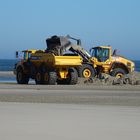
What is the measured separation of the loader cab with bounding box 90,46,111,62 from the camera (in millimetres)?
39312

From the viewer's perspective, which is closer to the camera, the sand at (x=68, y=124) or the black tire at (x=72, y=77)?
the sand at (x=68, y=124)

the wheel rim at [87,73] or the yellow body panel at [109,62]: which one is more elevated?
the yellow body panel at [109,62]

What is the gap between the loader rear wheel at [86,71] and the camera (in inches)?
1487

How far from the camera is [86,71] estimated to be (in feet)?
125

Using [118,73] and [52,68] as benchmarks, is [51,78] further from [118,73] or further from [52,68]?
[118,73]

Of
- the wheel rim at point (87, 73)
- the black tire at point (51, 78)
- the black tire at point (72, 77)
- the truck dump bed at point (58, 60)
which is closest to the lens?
the black tire at point (51, 78)

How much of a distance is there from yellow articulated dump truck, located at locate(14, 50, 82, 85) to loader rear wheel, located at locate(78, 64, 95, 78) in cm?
169

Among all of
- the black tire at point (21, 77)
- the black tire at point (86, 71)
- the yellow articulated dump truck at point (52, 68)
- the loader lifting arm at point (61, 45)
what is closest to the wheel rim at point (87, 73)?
the black tire at point (86, 71)

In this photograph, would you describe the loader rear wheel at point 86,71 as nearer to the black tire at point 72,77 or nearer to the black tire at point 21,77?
the black tire at point 72,77

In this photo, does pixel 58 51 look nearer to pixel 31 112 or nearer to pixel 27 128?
pixel 31 112

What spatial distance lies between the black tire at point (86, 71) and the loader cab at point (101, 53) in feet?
4.77

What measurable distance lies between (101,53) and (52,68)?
5360mm

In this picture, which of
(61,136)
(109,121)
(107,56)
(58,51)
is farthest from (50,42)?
(61,136)

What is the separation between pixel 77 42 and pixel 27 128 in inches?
1037
